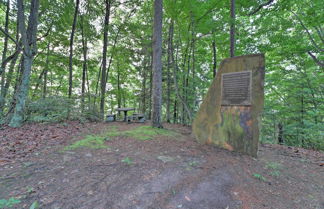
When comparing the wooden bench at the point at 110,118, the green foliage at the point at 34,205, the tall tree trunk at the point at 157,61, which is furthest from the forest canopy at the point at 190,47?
the green foliage at the point at 34,205

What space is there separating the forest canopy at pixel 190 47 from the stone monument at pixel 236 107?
72.8 inches

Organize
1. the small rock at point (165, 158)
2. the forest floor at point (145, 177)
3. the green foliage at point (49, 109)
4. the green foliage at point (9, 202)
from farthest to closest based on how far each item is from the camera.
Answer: the green foliage at point (49, 109)
the small rock at point (165, 158)
the forest floor at point (145, 177)
the green foliage at point (9, 202)

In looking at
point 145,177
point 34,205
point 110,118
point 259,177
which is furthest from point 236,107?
point 110,118

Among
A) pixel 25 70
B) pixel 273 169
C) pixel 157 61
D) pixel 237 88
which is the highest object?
pixel 157 61

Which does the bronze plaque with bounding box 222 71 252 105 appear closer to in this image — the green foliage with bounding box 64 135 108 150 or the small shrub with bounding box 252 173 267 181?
the small shrub with bounding box 252 173 267 181

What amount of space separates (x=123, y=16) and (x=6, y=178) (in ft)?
39.1

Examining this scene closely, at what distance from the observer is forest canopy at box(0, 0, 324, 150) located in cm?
494

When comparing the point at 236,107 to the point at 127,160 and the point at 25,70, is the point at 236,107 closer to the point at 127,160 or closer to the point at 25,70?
the point at 127,160

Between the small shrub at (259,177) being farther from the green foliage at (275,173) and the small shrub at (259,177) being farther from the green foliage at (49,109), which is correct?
the green foliage at (49,109)

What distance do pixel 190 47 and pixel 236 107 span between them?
5.75 m

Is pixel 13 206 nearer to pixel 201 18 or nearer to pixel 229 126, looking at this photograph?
pixel 229 126

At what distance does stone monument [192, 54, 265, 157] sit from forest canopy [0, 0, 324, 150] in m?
1.85

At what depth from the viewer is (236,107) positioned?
3398mm

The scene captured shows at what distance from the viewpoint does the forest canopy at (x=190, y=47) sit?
194 inches
